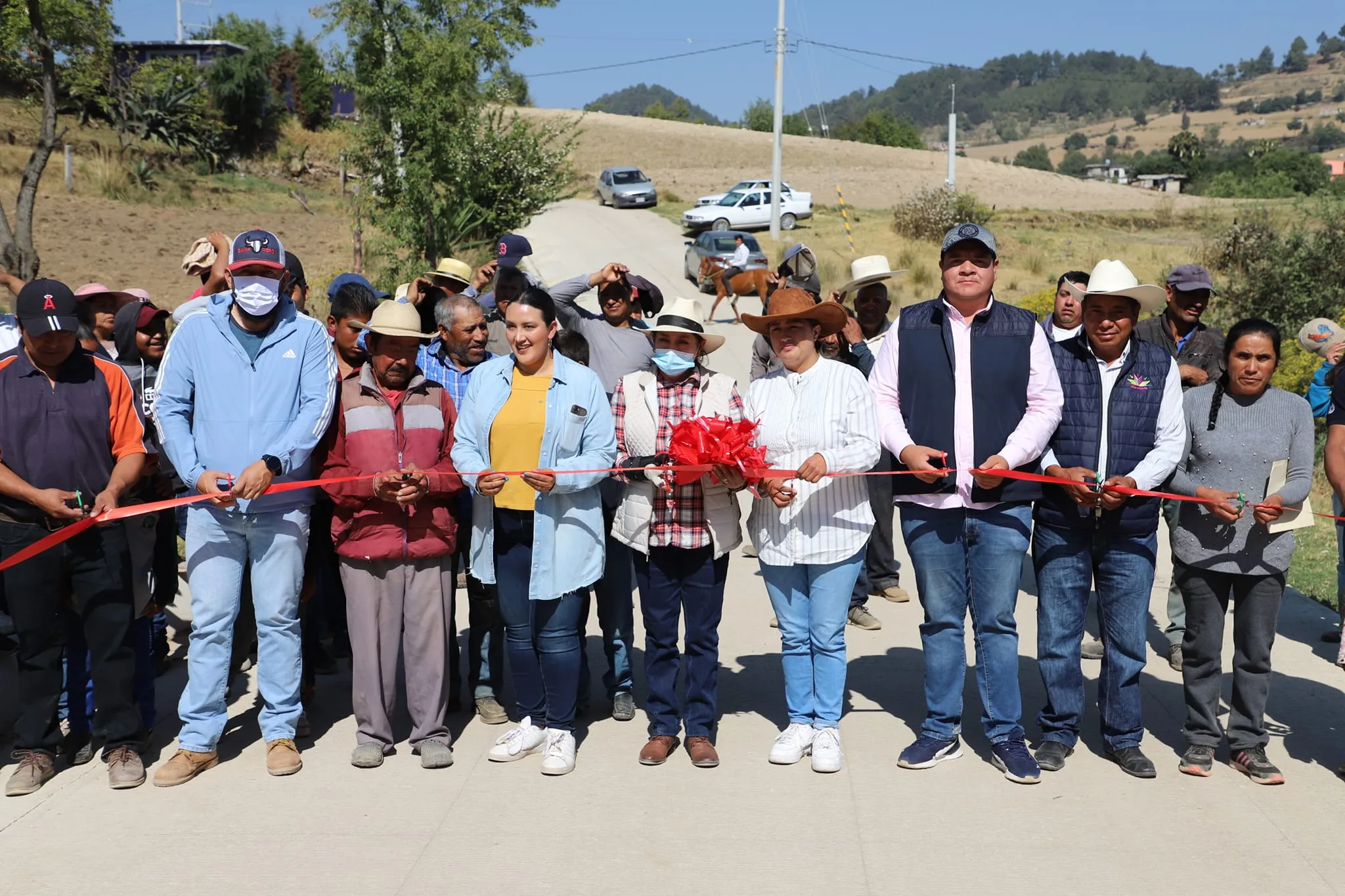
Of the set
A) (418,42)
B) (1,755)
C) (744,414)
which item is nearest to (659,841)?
(744,414)

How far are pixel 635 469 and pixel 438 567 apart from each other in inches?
44.3

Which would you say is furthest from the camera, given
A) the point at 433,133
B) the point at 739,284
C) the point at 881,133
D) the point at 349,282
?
the point at 881,133

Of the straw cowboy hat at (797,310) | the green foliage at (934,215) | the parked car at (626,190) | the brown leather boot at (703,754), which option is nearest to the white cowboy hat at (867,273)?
the straw cowboy hat at (797,310)

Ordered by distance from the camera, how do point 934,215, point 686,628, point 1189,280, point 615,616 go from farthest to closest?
point 934,215, point 1189,280, point 615,616, point 686,628

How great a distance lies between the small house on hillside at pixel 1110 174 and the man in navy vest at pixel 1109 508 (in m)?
82.0

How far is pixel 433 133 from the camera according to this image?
17938 millimetres

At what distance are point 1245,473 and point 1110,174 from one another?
100883 millimetres

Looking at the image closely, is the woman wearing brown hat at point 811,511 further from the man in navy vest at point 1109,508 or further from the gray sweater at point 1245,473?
the gray sweater at point 1245,473

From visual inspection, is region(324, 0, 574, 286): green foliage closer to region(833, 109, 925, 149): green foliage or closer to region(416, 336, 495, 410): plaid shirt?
region(416, 336, 495, 410): plaid shirt

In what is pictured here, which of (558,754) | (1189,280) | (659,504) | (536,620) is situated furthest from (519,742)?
(1189,280)

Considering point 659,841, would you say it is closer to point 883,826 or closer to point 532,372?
point 883,826

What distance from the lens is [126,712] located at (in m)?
5.41

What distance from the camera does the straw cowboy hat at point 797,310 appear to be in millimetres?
5305

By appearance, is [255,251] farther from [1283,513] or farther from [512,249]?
[1283,513]
